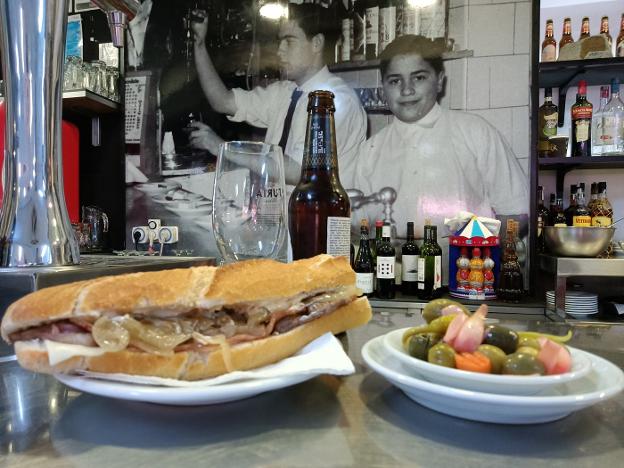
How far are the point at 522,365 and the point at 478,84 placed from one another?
213 centimetres

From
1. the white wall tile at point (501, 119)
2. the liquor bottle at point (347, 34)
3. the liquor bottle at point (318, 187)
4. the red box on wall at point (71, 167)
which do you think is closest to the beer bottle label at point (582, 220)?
the white wall tile at point (501, 119)

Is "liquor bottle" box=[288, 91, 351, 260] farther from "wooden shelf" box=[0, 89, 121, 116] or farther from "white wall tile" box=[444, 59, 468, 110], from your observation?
"wooden shelf" box=[0, 89, 121, 116]

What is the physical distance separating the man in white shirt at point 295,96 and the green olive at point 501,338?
6.44ft

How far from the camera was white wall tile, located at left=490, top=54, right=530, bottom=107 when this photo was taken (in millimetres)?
2119

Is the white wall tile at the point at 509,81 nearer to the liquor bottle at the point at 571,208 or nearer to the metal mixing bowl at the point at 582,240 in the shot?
the liquor bottle at the point at 571,208

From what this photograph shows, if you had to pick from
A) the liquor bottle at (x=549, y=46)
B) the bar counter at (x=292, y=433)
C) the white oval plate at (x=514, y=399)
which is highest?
the liquor bottle at (x=549, y=46)

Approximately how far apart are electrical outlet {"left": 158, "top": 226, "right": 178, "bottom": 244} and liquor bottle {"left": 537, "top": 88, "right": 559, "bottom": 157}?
2.01 metres

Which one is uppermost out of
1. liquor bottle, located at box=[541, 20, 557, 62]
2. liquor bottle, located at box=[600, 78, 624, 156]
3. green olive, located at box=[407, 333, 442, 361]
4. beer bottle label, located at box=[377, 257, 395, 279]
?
liquor bottle, located at box=[541, 20, 557, 62]

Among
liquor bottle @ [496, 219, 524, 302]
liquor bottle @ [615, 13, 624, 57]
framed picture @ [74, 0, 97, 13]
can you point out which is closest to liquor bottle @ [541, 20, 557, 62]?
liquor bottle @ [615, 13, 624, 57]

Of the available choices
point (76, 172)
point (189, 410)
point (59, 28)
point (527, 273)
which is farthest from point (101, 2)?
point (76, 172)

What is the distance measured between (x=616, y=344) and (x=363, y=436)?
471 mm

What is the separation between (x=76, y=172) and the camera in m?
2.57

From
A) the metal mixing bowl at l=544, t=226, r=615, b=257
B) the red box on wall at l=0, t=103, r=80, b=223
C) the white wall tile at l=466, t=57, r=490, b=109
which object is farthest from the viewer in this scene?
the red box on wall at l=0, t=103, r=80, b=223

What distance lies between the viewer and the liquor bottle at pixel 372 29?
7.38 feet
